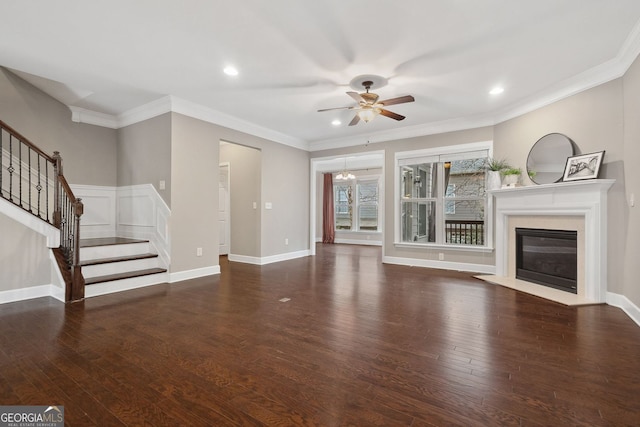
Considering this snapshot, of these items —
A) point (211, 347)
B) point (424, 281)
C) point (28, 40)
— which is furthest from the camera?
point (424, 281)

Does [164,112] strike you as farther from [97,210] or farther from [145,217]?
[97,210]

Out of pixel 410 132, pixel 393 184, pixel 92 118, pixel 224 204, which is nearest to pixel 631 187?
pixel 410 132

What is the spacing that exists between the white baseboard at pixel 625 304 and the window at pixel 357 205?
22.8 feet

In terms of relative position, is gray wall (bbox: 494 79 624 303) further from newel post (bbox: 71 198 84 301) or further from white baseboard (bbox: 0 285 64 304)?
white baseboard (bbox: 0 285 64 304)

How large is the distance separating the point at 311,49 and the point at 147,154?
11.2 feet

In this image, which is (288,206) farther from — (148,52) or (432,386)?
(432,386)

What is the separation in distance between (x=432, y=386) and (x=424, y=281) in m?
3.00

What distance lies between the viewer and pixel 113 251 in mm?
4453

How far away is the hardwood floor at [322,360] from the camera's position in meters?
1.63

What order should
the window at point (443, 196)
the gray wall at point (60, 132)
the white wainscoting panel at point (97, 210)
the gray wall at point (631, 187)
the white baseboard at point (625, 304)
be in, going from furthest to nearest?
1. the window at point (443, 196)
2. the white wainscoting panel at point (97, 210)
3. the gray wall at point (60, 132)
4. the gray wall at point (631, 187)
5. the white baseboard at point (625, 304)

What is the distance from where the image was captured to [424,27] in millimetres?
2775

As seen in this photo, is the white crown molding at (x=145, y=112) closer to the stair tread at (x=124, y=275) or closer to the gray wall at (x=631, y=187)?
the stair tread at (x=124, y=275)

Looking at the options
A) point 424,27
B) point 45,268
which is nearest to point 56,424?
point 45,268

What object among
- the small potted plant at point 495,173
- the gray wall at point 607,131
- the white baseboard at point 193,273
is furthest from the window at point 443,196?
the white baseboard at point 193,273
